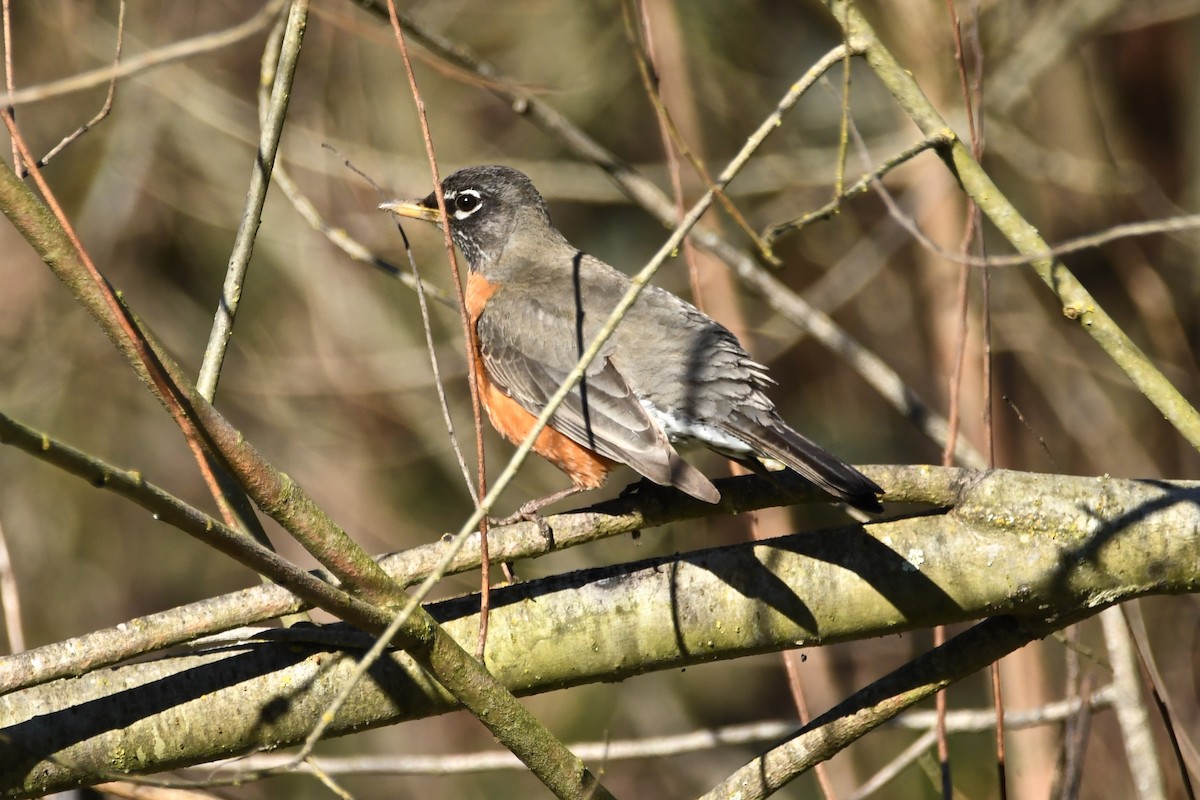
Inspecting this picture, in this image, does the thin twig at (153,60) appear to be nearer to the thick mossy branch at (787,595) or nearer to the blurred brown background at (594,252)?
the thick mossy branch at (787,595)

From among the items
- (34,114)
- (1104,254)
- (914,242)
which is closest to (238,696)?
(914,242)

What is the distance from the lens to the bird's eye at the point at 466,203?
17.0 ft

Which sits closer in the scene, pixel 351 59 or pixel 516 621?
pixel 516 621

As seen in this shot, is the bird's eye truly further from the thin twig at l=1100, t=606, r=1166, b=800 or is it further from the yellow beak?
the thin twig at l=1100, t=606, r=1166, b=800

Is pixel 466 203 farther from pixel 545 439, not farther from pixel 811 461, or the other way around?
pixel 811 461

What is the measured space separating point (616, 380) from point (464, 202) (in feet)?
5.61

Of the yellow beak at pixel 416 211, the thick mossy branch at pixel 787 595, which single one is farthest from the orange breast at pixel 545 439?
the thick mossy branch at pixel 787 595

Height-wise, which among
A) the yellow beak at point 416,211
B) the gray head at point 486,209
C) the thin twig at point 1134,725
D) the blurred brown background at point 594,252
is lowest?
the thin twig at point 1134,725

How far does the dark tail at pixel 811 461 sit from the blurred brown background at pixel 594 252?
2.42 meters

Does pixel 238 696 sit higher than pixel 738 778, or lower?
higher

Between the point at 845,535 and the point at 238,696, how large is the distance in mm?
1424

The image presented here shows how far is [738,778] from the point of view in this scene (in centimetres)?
262

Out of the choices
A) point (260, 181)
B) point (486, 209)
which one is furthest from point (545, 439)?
point (486, 209)

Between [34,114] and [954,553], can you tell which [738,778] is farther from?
[34,114]
